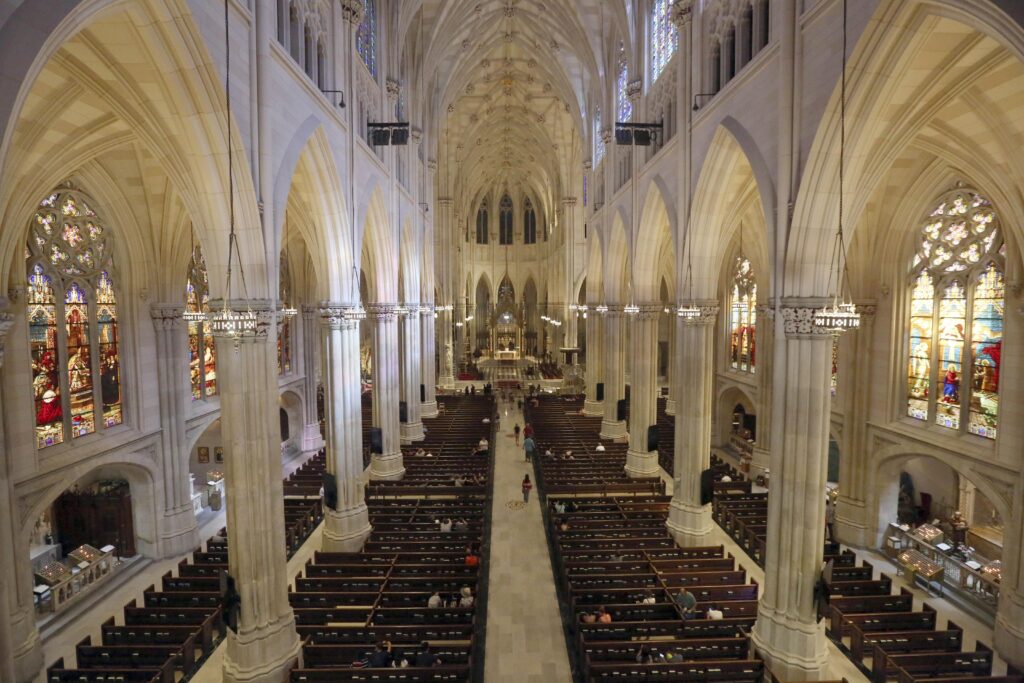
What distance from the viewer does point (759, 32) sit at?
11.6 m

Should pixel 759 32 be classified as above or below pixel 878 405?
above

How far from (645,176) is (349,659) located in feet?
56.9

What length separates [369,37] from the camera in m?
18.6

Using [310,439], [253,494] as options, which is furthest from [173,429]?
[310,439]

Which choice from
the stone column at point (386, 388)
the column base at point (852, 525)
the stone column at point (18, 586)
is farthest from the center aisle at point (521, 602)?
the column base at point (852, 525)

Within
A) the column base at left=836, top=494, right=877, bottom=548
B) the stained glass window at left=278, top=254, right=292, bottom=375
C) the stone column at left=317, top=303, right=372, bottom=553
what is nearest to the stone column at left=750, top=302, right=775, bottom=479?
the column base at left=836, top=494, right=877, bottom=548

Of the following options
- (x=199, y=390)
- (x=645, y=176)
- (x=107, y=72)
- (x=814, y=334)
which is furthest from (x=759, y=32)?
(x=199, y=390)

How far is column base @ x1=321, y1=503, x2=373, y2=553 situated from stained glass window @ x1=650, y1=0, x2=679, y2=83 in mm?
17483

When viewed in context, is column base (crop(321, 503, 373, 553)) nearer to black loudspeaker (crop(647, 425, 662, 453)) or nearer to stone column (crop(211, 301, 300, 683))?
stone column (crop(211, 301, 300, 683))

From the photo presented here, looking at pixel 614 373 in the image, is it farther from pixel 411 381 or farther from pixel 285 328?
pixel 285 328

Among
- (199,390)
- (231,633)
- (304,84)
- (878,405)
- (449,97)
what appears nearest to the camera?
(231,633)

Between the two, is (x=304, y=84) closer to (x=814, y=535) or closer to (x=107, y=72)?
(x=107, y=72)

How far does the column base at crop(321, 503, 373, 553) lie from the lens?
49.4 feet

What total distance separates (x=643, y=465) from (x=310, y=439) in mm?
16126
